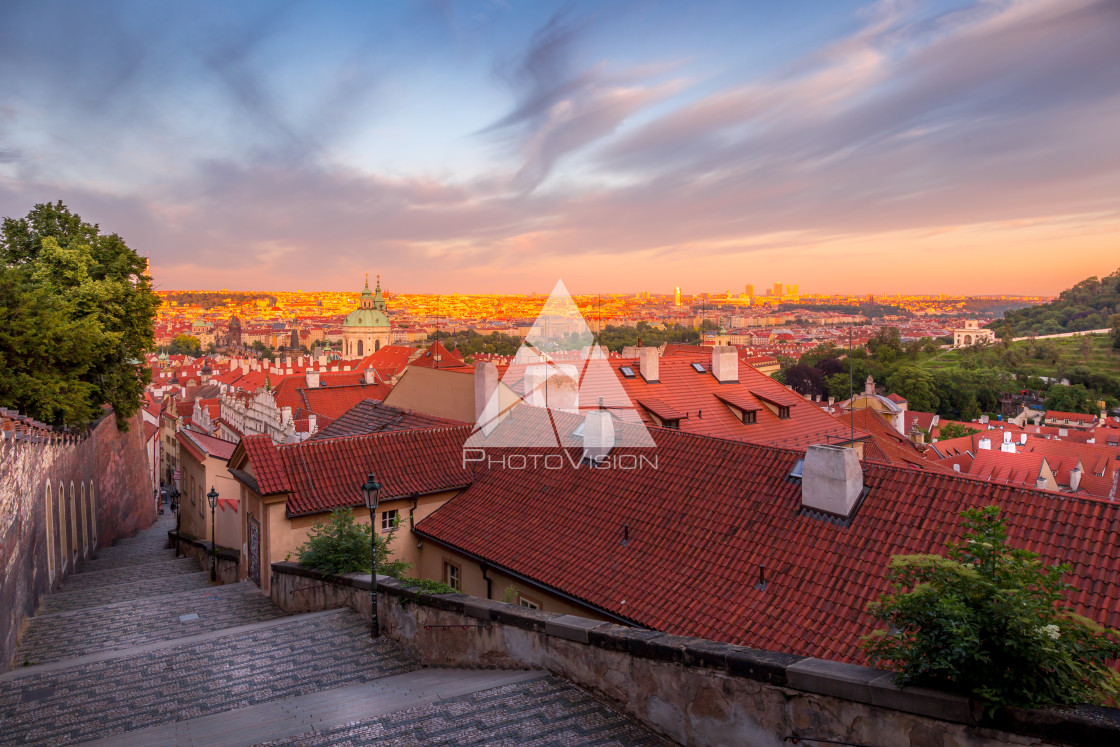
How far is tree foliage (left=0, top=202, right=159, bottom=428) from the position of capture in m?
20.3

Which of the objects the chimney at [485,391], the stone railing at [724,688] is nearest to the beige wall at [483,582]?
the stone railing at [724,688]

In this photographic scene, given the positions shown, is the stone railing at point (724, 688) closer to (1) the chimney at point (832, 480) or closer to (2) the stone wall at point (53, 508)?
(1) the chimney at point (832, 480)

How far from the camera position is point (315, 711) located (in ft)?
19.5

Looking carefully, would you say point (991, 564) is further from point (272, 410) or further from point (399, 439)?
point (272, 410)

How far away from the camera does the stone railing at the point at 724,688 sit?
368cm

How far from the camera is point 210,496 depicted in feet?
61.7

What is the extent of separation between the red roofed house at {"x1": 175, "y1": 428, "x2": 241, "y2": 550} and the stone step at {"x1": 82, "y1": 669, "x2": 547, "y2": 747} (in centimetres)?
1382

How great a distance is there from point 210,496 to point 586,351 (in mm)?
13301

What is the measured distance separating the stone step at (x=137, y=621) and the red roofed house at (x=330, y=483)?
3.36ft

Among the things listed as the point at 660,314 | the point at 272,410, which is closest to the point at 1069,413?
the point at 660,314

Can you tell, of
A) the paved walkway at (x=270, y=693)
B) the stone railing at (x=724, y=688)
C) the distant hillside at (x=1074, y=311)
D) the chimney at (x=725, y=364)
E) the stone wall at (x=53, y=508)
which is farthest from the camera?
the distant hillside at (x=1074, y=311)

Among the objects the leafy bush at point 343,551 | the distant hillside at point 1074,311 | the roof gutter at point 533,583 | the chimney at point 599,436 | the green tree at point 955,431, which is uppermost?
the distant hillside at point 1074,311

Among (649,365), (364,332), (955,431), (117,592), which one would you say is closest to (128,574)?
(117,592)

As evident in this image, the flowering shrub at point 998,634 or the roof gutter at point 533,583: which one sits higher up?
the flowering shrub at point 998,634
